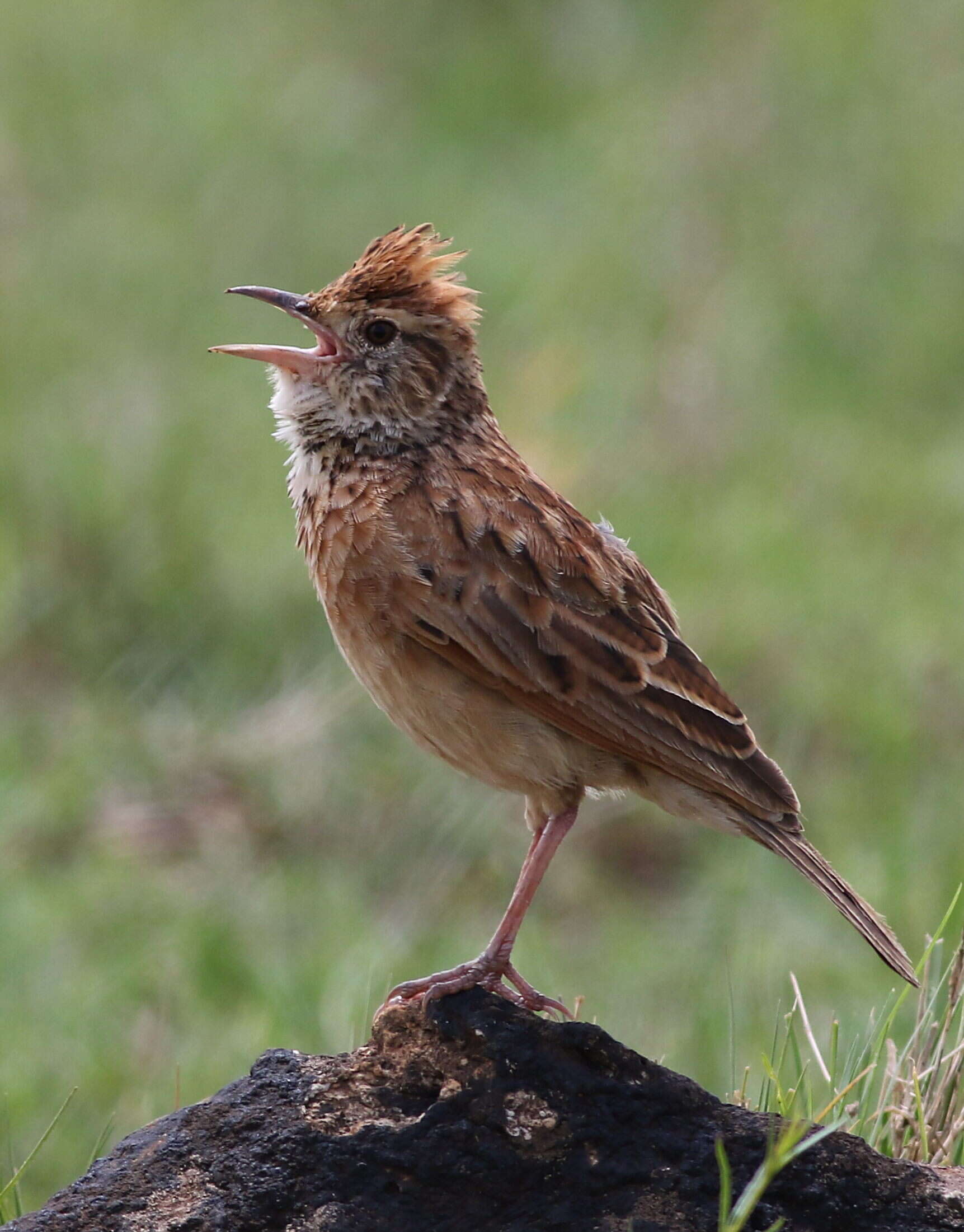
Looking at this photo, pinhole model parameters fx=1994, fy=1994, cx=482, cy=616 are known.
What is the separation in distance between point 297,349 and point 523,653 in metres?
1.15

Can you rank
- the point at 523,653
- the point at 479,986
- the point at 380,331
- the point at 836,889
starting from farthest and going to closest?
the point at 380,331 < the point at 523,653 < the point at 836,889 < the point at 479,986

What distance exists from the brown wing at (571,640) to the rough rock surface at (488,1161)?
984 millimetres

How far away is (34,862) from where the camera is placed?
8.59 metres

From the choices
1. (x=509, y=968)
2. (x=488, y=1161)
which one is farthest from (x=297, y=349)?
Answer: (x=488, y=1161)

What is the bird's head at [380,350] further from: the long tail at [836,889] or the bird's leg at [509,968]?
the long tail at [836,889]

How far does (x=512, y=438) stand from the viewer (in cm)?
1135

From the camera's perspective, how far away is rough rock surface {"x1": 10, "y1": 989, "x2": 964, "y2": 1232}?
13.0 ft

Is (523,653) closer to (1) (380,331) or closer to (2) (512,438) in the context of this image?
(1) (380,331)

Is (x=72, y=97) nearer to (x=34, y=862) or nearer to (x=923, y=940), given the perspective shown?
(x=34, y=862)

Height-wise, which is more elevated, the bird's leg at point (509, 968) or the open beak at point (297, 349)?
the open beak at point (297, 349)

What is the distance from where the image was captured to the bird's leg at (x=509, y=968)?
448 centimetres

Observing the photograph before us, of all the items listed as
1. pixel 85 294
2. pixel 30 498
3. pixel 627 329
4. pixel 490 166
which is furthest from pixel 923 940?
pixel 490 166

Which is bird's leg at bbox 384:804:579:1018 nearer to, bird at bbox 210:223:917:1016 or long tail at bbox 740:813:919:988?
bird at bbox 210:223:917:1016

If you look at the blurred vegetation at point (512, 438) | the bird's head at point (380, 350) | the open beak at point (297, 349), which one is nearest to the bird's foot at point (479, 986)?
the blurred vegetation at point (512, 438)
